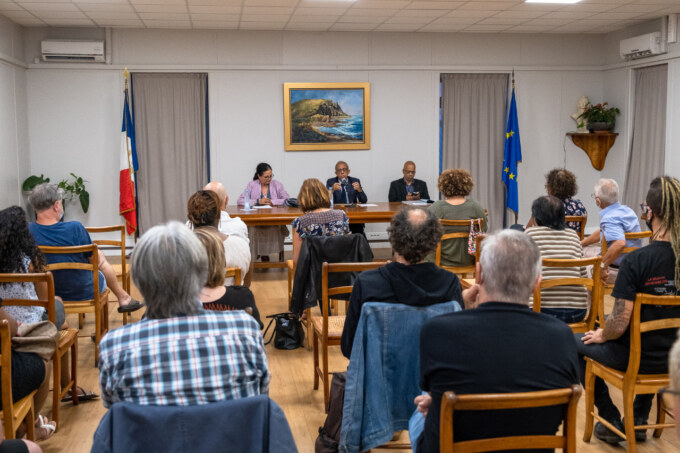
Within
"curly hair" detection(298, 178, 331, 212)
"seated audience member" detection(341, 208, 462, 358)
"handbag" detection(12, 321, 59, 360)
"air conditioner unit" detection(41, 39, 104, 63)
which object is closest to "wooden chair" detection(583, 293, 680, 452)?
"seated audience member" detection(341, 208, 462, 358)

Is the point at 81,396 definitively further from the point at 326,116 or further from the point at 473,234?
the point at 326,116

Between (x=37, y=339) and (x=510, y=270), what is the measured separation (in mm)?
1976

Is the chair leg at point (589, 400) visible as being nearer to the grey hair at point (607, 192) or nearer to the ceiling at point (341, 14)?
the grey hair at point (607, 192)

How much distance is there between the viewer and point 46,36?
8.95m

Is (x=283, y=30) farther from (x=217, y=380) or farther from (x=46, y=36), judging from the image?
Answer: (x=217, y=380)

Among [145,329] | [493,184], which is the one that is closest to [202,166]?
[493,184]

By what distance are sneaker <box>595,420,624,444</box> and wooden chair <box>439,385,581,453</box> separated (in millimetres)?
1589

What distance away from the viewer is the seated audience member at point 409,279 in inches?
105

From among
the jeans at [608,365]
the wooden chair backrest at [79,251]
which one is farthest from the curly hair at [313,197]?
the jeans at [608,365]

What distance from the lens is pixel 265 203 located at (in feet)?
26.7

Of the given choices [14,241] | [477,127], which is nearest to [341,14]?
[477,127]

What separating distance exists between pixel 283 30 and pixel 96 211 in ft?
11.5

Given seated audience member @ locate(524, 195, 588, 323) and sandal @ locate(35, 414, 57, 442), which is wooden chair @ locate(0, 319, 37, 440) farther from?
seated audience member @ locate(524, 195, 588, 323)

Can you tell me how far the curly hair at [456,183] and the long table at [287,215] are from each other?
160cm
